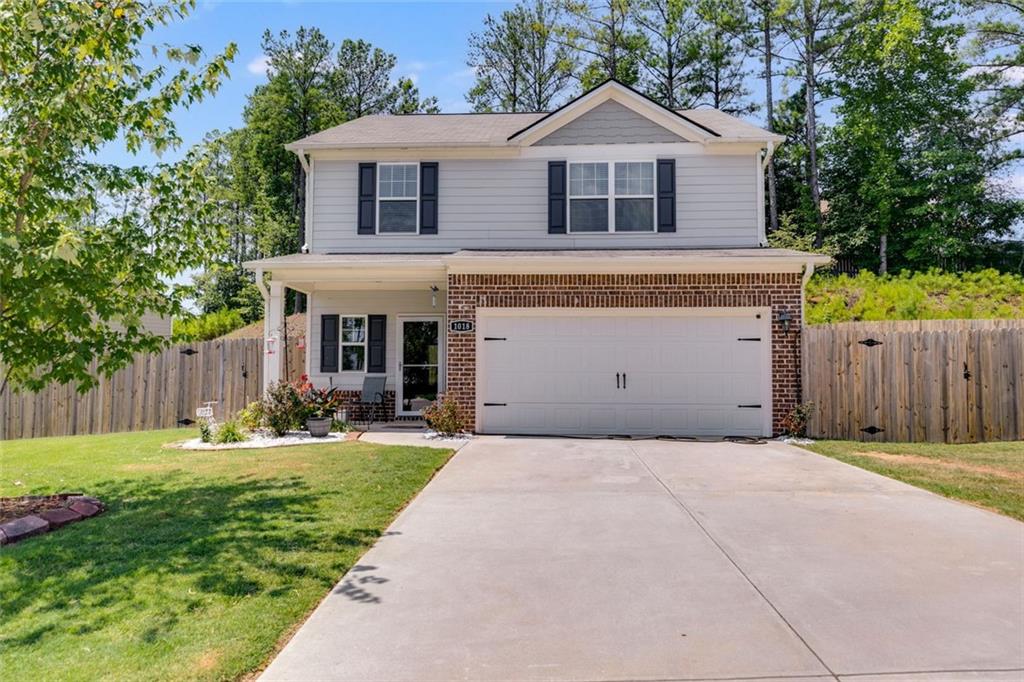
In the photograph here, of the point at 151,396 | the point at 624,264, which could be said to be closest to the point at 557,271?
the point at 624,264

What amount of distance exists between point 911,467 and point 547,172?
841 centimetres

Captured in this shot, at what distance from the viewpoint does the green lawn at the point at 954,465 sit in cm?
657

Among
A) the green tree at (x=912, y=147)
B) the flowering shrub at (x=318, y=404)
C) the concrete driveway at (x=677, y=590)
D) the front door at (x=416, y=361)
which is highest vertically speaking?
the green tree at (x=912, y=147)

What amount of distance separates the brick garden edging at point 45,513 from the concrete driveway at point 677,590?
2.84 metres

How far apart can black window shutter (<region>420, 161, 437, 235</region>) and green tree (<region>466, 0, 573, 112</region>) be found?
17.1 metres

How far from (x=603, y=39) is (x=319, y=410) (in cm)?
2349

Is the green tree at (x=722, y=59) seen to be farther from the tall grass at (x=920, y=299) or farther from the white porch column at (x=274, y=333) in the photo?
the white porch column at (x=274, y=333)

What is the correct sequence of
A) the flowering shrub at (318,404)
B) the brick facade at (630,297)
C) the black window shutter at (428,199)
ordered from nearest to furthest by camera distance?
1. the brick facade at (630,297)
2. the flowering shrub at (318,404)
3. the black window shutter at (428,199)

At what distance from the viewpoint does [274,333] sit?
39.1ft


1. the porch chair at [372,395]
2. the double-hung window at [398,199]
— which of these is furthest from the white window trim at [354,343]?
Result: the double-hung window at [398,199]

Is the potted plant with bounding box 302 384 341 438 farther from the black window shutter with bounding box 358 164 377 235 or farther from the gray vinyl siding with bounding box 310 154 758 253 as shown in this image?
the black window shutter with bounding box 358 164 377 235

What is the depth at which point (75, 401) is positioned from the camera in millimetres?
12352

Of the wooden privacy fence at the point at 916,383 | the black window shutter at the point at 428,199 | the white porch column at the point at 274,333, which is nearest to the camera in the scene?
the wooden privacy fence at the point at 916,383

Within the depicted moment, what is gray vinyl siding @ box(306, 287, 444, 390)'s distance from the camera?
13.7 m
